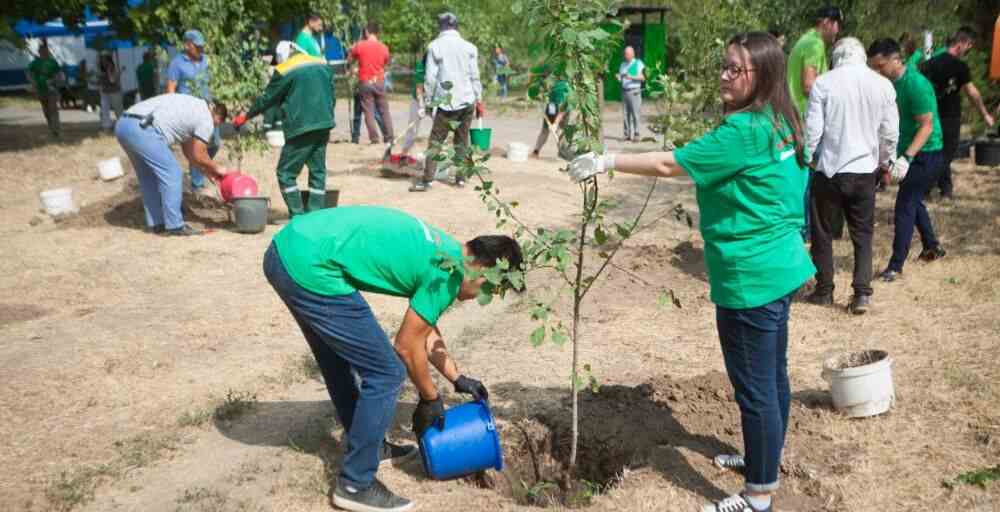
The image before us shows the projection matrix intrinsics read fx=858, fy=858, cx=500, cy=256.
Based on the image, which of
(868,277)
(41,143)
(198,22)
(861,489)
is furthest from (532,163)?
(861,489)

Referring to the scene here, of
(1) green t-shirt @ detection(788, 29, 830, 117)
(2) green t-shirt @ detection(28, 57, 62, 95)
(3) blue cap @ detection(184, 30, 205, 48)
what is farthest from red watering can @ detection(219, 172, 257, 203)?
(2) green t-shirt @ detection(28, 57, 62, 95)

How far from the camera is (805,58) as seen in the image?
21.2 feet

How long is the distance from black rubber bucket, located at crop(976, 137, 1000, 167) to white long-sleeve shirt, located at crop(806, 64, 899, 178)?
301 inches

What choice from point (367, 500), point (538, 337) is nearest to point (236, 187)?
point (367, 500)

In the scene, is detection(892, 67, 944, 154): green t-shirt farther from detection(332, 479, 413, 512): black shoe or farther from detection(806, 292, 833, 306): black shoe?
detection(332, 479, 413, 512): black shoe

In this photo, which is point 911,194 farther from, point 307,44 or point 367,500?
point 307,44

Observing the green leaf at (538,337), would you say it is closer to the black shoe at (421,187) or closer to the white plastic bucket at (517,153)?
the black shoe at (421,187)

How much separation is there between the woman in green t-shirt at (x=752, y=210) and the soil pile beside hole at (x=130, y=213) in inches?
264

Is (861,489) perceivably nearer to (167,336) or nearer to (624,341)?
(624,341)

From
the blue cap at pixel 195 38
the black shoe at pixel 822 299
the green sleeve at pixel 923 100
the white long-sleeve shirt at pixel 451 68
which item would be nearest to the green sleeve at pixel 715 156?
the black shoe at pixel 822 299

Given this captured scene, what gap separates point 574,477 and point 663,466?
0.41m

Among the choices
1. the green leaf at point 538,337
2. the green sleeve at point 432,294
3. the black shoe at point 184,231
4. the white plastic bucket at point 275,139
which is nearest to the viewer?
the green sleeve at point 432,294

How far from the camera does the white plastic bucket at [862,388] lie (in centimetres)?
404

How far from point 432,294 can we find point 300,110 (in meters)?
5.11
